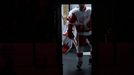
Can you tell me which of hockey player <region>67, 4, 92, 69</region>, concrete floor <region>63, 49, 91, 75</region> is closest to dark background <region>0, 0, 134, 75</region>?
concrete floor <region>63, 49, 91, 75</region>

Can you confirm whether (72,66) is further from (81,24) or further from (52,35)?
(52,35)

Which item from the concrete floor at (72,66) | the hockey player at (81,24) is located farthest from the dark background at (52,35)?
the hockey player at (81,24)

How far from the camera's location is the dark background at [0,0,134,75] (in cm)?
1209

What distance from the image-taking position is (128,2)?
12141 millimetres

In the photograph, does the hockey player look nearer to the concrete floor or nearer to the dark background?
the concrete floor

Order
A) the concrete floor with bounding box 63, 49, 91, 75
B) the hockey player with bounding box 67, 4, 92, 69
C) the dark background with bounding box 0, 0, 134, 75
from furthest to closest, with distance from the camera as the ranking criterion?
the hockey player with bounding box 67, 4, 92, 69 → the concrete floor with bounding box 63, 49, 91, 75 → the dark background with bounding box 0, 0, 134, 75

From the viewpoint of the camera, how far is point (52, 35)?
12180 mm

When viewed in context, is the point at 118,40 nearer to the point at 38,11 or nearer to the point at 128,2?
Result: the point at 128,2

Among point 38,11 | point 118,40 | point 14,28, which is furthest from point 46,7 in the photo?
point 118,40

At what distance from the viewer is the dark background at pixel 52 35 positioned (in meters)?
12.1

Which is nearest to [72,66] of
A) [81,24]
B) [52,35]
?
[81,24]

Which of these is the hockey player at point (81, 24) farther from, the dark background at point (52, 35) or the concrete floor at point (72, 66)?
the dark background at point (52, 35)

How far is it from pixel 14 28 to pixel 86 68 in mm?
3013

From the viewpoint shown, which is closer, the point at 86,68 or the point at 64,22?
the point at 86,68
